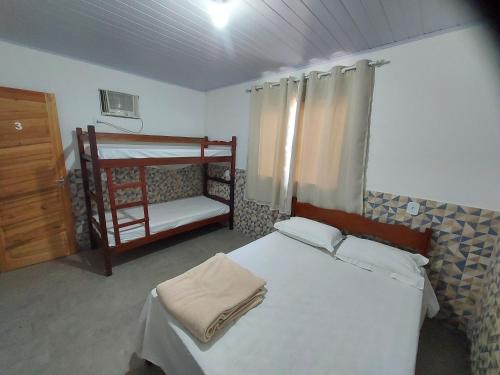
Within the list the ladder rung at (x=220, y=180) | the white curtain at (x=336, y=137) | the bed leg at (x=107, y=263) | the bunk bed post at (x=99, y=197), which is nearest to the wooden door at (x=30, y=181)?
Answer: the bunk bed post at (x=99, y=197)

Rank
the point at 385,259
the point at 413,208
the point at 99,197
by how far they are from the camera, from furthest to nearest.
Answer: the point at 99,197, the point at 413,208, the point at 385,259

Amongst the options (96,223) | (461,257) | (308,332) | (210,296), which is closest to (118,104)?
(96,223)

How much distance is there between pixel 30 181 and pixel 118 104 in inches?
51.1

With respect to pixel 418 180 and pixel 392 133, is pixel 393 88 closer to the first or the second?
pixel 392 133

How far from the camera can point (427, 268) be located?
174 centimetres

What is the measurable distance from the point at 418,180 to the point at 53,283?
3563 mm

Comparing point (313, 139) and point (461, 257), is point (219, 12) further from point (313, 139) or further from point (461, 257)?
point (461, 257)

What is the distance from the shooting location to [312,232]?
76.8 inches

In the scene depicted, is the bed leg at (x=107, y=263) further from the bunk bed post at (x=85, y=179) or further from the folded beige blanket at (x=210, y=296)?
the folded beige blanket at (x=210, y=296)

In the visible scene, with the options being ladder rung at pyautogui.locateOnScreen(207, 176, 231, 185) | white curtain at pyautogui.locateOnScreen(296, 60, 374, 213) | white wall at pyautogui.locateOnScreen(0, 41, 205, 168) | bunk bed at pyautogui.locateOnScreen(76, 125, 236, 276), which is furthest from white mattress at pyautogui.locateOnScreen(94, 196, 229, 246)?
white curtain at pyautogui.locateOnScreen(296, 60, 374, 213)

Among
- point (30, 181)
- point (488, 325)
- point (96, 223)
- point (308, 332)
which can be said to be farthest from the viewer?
point (96, 223)

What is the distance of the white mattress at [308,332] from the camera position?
883 mm

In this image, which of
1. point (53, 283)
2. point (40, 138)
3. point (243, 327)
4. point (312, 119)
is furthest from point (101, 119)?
point (243, 327)

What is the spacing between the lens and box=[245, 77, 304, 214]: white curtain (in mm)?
2340
